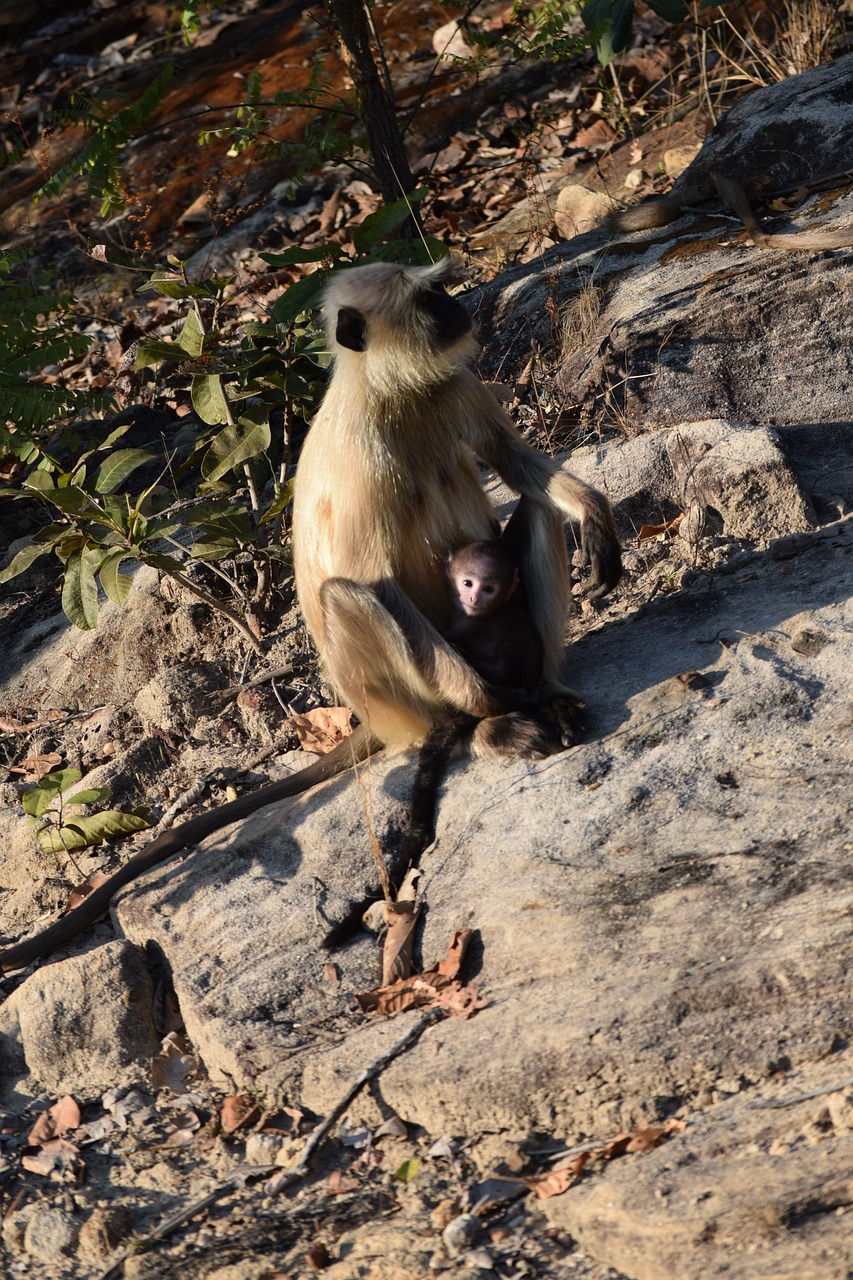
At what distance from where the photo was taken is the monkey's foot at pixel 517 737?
3.32 metres

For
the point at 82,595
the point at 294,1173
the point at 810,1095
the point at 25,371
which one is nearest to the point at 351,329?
the point at 82,595

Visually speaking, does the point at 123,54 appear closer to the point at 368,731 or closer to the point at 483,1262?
the point at 368,731

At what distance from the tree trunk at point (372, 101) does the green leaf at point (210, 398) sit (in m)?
Answer: 1.83

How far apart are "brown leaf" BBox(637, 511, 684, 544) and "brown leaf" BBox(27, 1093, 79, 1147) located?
2.64m

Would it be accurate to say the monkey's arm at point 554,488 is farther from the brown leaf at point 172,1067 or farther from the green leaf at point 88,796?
the brown leaf at point 172,1067

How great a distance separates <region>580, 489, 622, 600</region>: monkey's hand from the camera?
3.65 metres

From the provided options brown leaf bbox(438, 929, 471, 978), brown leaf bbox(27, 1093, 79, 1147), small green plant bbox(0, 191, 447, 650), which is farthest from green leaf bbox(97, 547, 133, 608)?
brown leaf bbox(438, 929, 471, 978)

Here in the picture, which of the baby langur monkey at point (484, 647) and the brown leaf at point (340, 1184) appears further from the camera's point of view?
the baby langur monkey at point (484, 647)

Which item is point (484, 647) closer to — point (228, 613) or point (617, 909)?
point (617, 909)

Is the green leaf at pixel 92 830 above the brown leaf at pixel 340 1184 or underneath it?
above

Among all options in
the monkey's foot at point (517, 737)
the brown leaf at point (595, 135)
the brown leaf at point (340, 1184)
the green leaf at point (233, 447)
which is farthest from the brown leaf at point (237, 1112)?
the brown leaf at point (595, 135)

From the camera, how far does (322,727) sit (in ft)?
13.6

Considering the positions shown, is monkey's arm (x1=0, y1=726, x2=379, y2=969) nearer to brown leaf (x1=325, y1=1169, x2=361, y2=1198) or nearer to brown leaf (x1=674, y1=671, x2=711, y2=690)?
brown leaf (x1=674, y1=671, x2=711, y2=690)

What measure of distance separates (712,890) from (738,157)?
4.11 metres
